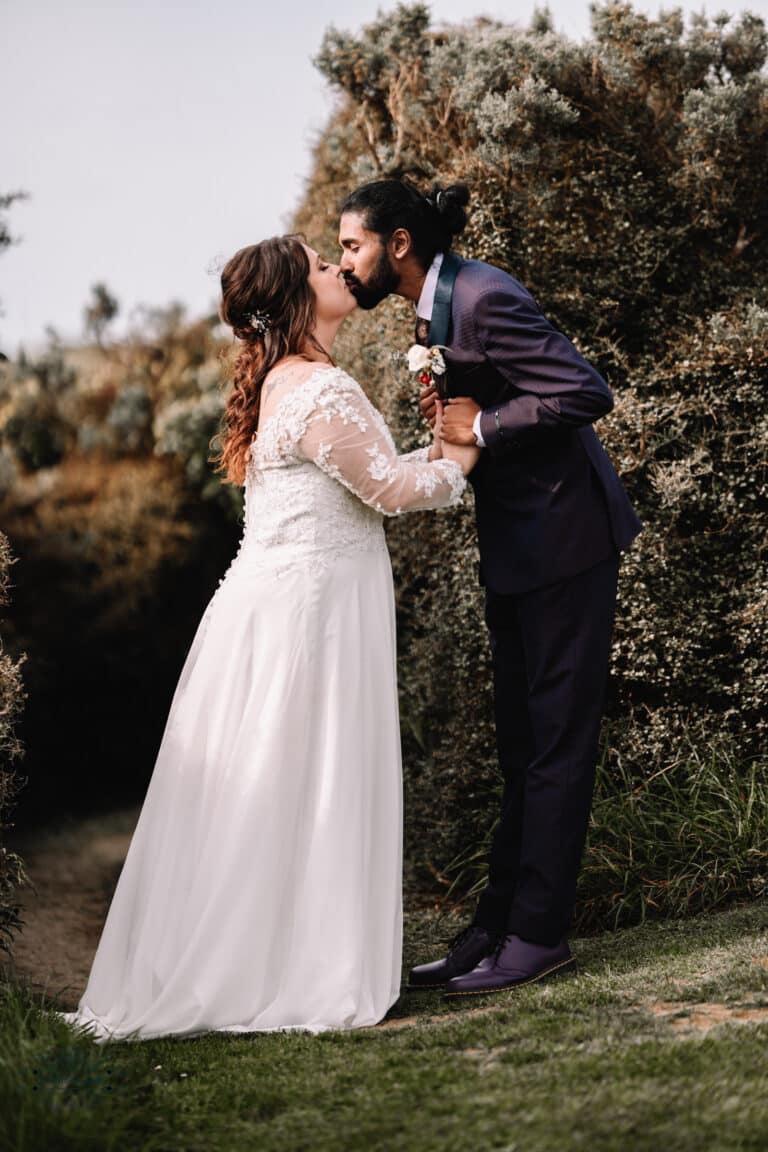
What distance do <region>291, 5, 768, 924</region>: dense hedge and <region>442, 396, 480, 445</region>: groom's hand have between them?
5.37 ft

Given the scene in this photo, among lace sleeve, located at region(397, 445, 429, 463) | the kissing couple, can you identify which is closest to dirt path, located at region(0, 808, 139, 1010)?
the kissing couple

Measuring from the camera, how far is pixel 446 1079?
2.15m

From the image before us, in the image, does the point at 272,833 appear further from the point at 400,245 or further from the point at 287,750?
the point at 400,245

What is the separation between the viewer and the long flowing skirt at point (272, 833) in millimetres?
2801

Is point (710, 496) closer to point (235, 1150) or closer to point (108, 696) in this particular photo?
point (235, 1150)

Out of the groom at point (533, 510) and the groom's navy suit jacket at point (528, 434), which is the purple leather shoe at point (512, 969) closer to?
the groom at point (533, 510)

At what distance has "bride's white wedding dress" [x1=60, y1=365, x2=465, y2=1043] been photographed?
2812mm

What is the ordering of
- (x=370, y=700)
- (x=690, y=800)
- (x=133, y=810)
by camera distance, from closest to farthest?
(x=370, y=700)
(x=690, y=800)
(x=133, y=810)

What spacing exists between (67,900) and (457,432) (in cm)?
393

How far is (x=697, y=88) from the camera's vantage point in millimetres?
5324

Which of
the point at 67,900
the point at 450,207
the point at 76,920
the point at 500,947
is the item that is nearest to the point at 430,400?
the point at 450,207

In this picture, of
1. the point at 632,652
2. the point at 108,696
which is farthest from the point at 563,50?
the point at 108,696

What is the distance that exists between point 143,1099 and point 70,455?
6.86 m

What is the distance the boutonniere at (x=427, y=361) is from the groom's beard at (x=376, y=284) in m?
0.27
